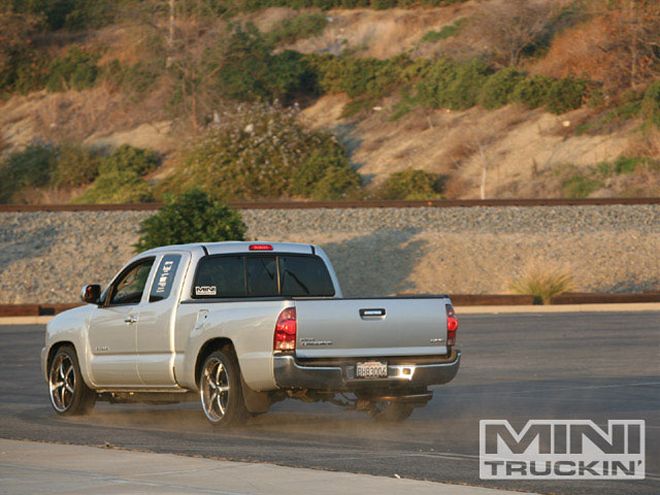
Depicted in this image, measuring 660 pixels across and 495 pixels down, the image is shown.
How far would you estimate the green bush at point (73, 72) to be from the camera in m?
69.5

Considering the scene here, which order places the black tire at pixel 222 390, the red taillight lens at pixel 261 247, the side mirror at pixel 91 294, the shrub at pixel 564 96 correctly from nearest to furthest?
the black tire at pixel 222 390 < the red taillight lens at pixel 261 247 < the side mirror at pixel 91 294 < the shrub at pixel 564 96

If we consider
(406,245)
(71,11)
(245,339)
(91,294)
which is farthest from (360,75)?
(245,339)

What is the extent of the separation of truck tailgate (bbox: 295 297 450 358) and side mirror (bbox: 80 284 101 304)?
296 centimetres

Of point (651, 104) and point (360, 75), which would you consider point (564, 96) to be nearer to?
point (651, 104)

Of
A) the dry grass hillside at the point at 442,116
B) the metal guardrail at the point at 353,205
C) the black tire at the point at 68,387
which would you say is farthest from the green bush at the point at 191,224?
the black tire at the point at 68,387

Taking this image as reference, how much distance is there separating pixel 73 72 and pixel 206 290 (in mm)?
58233

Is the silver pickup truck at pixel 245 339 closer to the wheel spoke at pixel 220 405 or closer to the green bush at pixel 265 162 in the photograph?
the wheel spoke at pixel 220 405

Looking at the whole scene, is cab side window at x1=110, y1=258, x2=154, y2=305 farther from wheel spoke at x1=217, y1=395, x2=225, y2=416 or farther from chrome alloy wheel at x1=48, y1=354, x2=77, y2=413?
wheel spoke at x1=217, y1=395, x2=225, y2=416

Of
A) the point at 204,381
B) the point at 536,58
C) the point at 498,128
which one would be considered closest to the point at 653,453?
the point at 204,381

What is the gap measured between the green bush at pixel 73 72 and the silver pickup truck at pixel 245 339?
2180 inches

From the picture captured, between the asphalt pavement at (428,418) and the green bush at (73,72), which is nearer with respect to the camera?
the asphalt pavement at (428,418)

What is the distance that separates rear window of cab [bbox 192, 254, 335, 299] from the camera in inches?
559

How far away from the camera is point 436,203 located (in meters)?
37.9

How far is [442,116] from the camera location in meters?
57.5
